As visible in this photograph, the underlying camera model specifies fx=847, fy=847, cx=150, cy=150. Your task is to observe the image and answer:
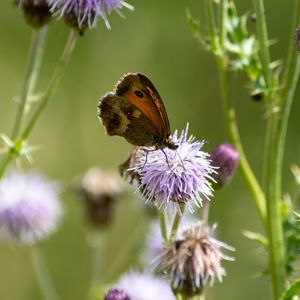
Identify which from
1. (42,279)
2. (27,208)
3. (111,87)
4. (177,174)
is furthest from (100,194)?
(111,87)

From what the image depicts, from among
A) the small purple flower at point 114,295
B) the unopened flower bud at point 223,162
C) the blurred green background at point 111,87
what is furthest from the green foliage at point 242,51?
the blurred green background at point 111,87

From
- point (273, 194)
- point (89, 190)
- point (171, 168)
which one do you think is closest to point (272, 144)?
Result: point (273, 194)

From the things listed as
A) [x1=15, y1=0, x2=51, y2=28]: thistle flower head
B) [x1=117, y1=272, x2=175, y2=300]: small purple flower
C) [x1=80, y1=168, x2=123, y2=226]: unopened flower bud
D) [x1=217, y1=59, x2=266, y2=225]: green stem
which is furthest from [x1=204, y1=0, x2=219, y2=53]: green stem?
[x1=80, y1=168, x2=123, y2=226]: unopened flower bud

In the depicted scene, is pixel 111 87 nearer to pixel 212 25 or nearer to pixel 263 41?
pixel 212 25

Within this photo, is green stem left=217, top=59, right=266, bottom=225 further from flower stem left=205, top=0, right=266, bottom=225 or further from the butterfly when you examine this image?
the butterfly

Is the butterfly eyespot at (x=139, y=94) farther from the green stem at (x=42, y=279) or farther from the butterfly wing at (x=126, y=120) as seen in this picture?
the green stem at (x=42, y=279)

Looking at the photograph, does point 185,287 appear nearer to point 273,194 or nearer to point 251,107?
point 273,194
